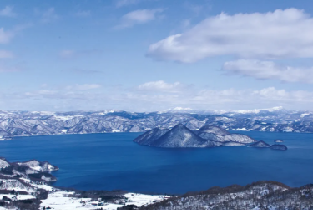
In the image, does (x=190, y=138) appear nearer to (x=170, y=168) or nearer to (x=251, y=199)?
(x=170, y=168)

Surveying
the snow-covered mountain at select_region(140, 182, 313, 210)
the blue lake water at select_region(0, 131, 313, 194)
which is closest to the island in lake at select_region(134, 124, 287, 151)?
the blue lake water at select_region(0, 131, 313, 194)

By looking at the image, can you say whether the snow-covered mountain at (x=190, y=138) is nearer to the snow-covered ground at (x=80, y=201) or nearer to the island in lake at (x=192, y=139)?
the island in lake at (x=192, y=139)

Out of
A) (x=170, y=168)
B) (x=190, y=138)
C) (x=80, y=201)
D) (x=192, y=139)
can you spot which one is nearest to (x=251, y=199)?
(x=80, y=201)

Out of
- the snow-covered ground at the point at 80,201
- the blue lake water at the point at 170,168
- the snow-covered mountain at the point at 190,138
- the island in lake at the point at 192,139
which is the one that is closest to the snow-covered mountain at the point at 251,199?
the snow-covered ground at the point at 80,201

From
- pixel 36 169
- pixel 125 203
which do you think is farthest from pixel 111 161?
pixel 125 203

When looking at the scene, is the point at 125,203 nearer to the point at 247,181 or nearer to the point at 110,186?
the point at 110,186

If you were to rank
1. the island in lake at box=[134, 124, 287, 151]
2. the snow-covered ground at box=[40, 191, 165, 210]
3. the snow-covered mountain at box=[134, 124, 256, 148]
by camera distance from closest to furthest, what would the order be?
the snow-covered ground at box=[40, 191, 165, 210]
the island in lake at box=[134, 124, 287, 151]
the snow-covered mountain at box=[134, 124, 256, 148]

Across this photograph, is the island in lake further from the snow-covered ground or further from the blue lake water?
the snow-covered ground

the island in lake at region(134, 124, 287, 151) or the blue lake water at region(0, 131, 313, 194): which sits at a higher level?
the island in lake at region(134, 124, 287, 151)

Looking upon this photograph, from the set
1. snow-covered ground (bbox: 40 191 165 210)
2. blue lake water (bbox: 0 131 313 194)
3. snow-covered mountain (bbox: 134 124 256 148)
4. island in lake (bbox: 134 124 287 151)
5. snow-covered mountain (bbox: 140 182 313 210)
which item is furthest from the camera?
snow-covered mountain (bbox: 134 124 256 148)
